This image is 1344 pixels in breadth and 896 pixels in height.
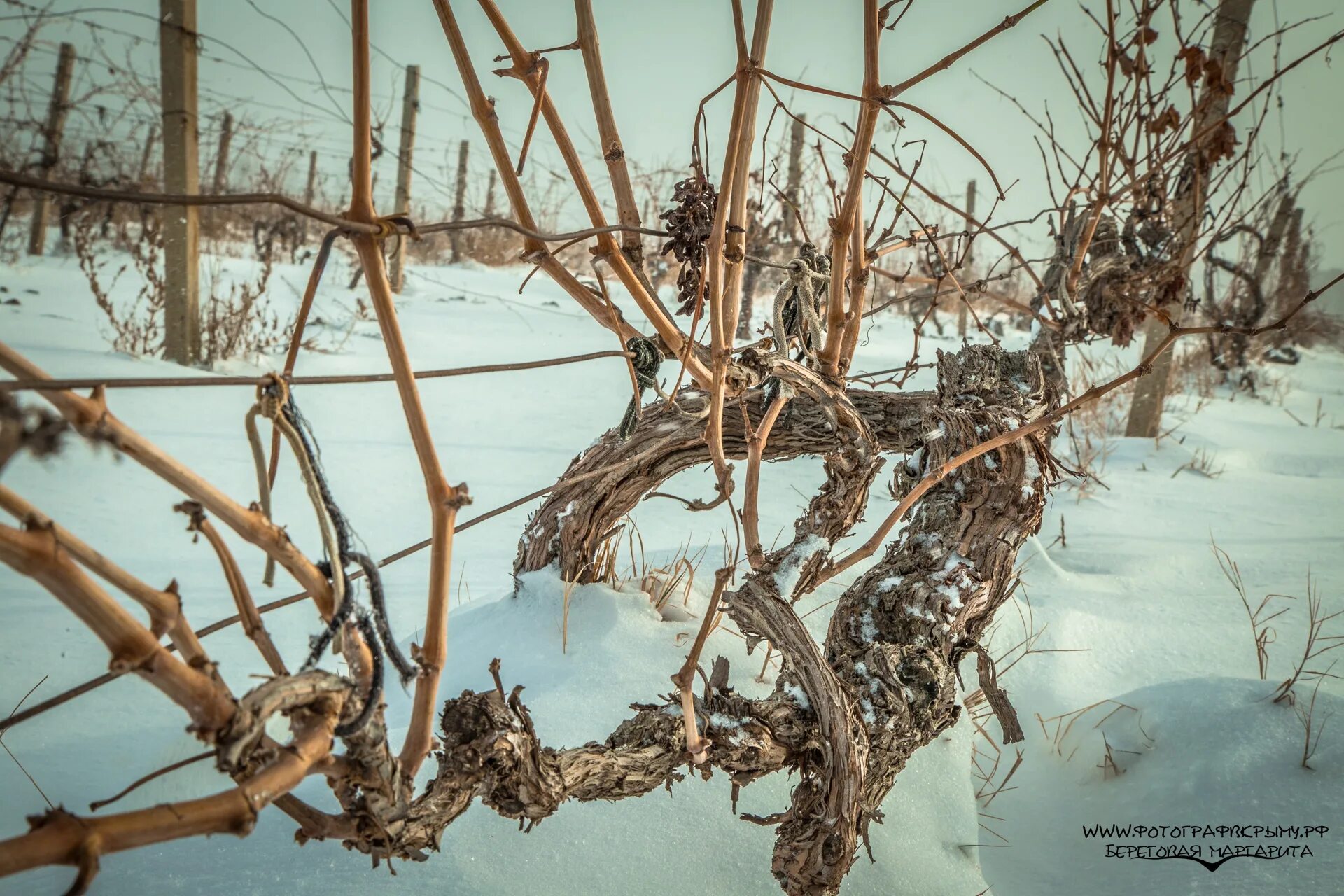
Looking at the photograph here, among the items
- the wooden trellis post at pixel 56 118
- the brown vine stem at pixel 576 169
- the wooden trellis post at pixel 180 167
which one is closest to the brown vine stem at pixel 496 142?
the brown vine stem at pixel 576 169

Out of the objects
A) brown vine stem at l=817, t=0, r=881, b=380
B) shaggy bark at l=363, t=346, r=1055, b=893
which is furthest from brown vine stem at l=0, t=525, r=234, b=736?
brown vine stem at l=817, t=0, r=881, b=380

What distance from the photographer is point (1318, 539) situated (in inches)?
123

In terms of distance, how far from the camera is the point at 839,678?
120 cm

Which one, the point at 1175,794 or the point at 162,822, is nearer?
the point at 162,822

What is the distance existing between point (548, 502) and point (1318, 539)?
3.21 metres

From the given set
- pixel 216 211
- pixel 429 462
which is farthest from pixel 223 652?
pixel 216 211

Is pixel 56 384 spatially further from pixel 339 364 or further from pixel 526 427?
pixel 339 364

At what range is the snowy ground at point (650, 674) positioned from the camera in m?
1.15

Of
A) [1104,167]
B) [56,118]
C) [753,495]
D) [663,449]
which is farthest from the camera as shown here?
[56,118]

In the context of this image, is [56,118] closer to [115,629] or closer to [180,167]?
[180,167]

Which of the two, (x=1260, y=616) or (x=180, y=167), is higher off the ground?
(x=180, y=167)

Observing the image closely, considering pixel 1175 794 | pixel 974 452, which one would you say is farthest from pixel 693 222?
pixel 1175 794

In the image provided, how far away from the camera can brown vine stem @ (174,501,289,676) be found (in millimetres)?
539

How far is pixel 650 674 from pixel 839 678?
1.49 ft
